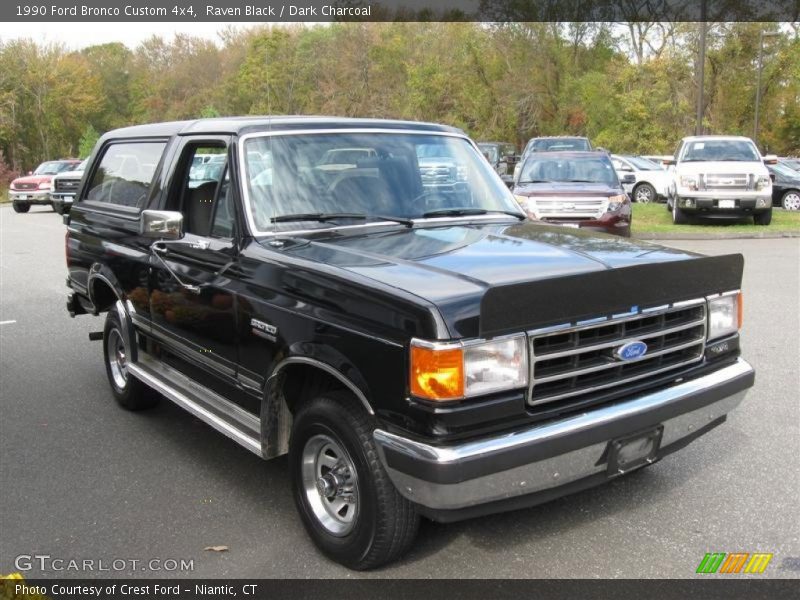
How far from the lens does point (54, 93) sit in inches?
2133

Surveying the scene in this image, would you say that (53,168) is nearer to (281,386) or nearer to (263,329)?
(263,329)

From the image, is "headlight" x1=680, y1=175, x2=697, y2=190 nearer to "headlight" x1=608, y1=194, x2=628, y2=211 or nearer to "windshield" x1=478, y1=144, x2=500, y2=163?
"headlight" x1=608, y1=194, x2=628, y2=211

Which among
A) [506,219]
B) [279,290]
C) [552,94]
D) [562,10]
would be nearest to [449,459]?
[279,290]

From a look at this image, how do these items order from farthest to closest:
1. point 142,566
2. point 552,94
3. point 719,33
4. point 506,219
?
1. point 552,94
2. point 719,33
3. point 506,219
4. point 142,566

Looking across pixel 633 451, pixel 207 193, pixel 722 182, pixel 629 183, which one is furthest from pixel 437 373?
pixel 722 182

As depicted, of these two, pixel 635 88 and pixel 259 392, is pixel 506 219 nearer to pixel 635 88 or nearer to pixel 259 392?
pixel 259 392

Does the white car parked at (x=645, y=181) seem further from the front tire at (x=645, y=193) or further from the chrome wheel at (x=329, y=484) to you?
the chrome wheel at (x=329, y=484)

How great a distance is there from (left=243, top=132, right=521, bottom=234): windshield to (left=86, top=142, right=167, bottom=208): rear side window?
128 cm

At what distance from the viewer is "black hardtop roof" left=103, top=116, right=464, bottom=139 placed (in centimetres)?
429

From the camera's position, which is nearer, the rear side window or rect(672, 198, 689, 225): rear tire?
the rear side window

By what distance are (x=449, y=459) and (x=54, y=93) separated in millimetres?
58955

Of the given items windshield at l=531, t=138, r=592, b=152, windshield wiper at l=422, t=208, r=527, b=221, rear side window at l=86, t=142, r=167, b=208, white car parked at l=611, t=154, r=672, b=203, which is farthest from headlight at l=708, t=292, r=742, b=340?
white car parked at l=611, t=154, r=672, b=203

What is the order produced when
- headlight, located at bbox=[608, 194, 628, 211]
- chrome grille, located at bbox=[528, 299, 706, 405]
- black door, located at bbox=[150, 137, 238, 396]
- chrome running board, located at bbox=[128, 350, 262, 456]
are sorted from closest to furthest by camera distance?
chrome grille, located at bbox=[528, 299, 706, 405] < chrome running board, located at bbox=[128, 350, 262, 456] < black door, located at bbox=[150, 137, 238, 396] < headlight, located at bbox=[608, 194, 628, 211]

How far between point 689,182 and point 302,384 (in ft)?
47.7
